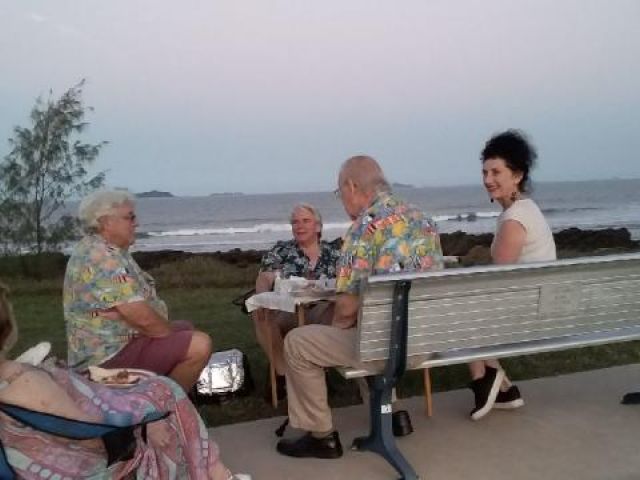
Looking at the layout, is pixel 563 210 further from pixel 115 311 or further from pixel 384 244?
pixel 115 311

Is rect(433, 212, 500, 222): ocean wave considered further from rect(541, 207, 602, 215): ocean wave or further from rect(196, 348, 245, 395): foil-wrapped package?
rect(196, 348, 245, 395): foil-wrapped package

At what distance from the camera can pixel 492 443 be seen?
4082mm

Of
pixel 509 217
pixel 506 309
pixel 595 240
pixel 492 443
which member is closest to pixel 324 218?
pixel 595 240

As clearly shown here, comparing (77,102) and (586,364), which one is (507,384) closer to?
(586,364)

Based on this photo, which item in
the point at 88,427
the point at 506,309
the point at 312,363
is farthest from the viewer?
the point at 506,309

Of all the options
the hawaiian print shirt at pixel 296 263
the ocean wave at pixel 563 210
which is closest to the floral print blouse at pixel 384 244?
the hawaiian print shirt at pixel 296 263

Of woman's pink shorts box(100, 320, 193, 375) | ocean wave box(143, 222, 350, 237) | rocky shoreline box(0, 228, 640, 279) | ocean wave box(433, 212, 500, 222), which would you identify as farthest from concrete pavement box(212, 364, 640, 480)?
ocean wave box(433, 212, 500, 222)

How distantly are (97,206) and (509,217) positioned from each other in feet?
6.86

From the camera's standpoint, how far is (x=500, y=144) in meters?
4.43

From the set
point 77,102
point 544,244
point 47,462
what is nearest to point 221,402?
point 544,244

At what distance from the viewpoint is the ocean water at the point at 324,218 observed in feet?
136

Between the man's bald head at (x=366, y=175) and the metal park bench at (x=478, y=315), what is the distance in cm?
53

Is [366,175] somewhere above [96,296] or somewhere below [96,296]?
above

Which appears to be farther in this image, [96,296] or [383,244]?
[96,296]
